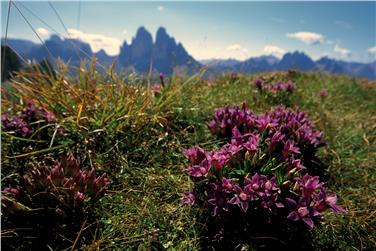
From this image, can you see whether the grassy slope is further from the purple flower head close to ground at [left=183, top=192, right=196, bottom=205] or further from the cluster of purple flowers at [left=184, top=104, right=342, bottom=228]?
the cluster of purple flowers at [left=184, top=104, right=342, bottom=228]

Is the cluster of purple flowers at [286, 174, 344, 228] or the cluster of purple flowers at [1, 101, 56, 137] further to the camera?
the cluster of purple flowers at [1, 101, 56, 137]

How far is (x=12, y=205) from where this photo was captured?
297 cm

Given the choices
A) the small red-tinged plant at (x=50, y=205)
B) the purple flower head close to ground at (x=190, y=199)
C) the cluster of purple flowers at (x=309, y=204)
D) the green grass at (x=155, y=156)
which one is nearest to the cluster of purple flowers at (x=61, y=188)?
the small red-tinged plant at (x=50, y=205)

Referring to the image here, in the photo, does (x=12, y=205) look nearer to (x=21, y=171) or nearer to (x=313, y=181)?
(x=21, y=171)

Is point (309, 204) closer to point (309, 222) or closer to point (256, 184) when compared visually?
point (309, 222)

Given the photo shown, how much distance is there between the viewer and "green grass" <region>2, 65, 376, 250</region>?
2.96 metres

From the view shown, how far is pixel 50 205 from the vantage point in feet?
9.94

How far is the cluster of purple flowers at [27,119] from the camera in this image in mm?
4102

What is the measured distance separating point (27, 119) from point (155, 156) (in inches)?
61.5

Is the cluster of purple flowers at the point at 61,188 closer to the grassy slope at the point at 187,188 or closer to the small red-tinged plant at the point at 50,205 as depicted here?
the small red-tinged plant at the point at 50,205

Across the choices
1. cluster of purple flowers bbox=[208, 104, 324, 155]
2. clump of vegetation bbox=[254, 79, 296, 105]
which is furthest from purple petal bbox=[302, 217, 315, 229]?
clump of vegetation bbox=[254, 79, 296, 105]

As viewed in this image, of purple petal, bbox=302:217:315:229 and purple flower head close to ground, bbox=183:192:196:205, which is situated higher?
purple petal, bbox=302:217:315:229

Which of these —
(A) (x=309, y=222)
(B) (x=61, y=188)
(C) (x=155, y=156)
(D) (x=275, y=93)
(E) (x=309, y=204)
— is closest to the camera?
(A) (x=309, y=222)

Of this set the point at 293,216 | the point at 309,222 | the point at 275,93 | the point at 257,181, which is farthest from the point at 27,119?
the point at 275,93
